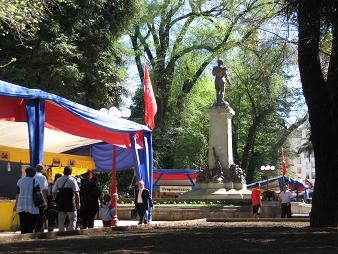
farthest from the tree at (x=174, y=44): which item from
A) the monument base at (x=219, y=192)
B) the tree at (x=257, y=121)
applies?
the monument base at (x=219, y=192)

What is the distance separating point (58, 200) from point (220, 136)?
1611 centimetres

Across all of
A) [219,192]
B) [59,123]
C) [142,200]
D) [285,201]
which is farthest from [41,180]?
[219,192]

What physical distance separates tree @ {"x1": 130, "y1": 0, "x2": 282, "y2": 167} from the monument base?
612 inches


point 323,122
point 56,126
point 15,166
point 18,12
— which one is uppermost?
point 18,12

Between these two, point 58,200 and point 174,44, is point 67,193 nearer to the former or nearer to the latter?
point 58,200

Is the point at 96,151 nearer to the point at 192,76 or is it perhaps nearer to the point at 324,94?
the point at 324,94

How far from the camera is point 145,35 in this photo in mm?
45562

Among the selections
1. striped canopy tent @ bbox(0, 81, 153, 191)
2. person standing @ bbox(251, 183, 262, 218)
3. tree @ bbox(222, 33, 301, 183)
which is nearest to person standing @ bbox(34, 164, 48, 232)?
striped canopy tent @ bbox(0, 81, 153, 191)

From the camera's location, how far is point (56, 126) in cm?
1423

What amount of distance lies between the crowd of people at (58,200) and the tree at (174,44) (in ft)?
92.3

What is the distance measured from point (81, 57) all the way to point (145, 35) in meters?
17.1

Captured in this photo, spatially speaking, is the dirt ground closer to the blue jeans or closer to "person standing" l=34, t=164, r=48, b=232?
"person standing" l=34, t=164, r=48, b=232

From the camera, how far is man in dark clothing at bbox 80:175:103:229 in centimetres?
1403

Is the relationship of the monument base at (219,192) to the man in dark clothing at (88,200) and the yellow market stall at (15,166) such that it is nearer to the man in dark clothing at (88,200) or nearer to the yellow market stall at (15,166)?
the yellow market stall at (15,166)
